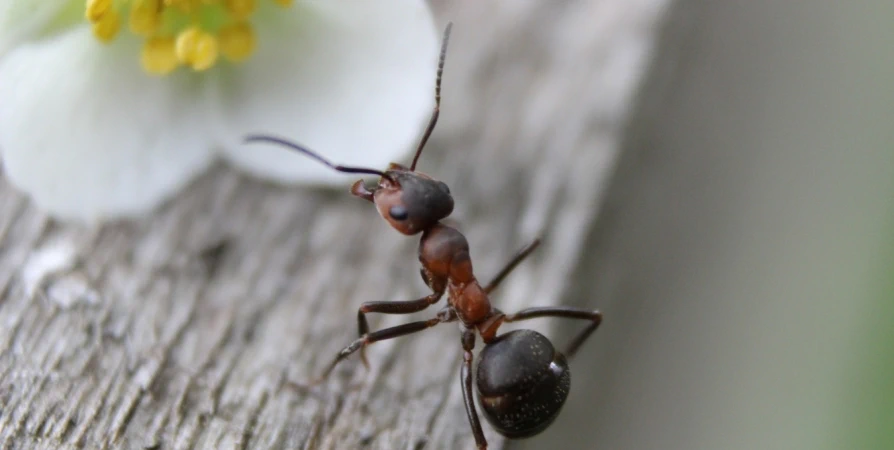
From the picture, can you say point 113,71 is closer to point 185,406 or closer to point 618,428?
point 185,406

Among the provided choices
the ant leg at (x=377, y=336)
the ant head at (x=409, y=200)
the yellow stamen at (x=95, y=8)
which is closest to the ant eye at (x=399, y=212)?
the ant head at (x=409, y=200)

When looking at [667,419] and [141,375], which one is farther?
[667,419]

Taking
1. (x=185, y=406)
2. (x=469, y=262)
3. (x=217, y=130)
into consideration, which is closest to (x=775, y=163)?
(x=469, y=262)

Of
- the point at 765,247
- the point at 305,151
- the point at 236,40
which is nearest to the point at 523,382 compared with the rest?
the point at 305,151

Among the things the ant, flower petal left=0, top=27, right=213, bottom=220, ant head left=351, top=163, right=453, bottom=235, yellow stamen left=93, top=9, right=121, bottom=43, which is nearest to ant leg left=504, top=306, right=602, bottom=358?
the ant

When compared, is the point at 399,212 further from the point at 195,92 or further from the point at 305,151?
the point at 195,92

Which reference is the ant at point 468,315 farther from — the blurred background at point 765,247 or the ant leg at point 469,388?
the blurred background at point 765,247
